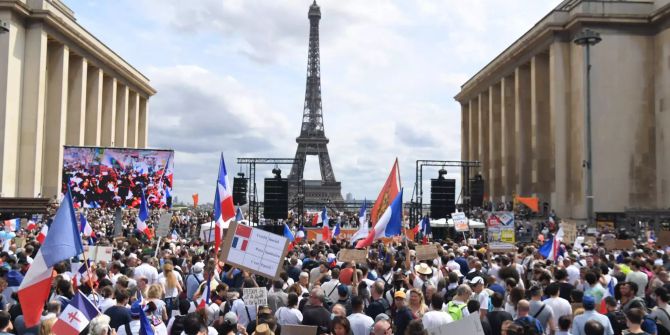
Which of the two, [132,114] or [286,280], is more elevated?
[132,114]

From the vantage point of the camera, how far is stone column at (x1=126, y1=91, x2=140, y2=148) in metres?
69.3

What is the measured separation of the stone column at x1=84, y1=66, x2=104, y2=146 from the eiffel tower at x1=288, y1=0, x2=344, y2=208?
45320 millimetres

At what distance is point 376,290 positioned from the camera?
9727 mm

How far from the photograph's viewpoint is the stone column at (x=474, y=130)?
67.8m

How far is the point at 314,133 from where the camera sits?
110 metres

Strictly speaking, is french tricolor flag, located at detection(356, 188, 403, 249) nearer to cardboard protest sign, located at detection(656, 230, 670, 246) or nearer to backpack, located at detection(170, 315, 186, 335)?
backpack, located at detection(170, 315, 186, 335)

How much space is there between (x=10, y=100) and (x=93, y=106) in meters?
13.0

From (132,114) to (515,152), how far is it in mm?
38840

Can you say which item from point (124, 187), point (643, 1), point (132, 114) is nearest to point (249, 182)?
point (124, 187)

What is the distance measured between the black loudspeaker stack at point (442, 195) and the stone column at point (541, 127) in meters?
17.1

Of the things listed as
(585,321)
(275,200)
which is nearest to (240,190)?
(275,200)

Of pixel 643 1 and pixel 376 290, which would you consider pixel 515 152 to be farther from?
pixel 376 290

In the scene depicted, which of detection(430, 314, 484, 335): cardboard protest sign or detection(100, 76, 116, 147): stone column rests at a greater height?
detection(100, 76, 116, 147): stone column

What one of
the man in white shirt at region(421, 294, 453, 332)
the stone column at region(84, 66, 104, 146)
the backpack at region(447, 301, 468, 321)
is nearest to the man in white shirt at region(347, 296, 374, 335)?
the man in white shirt at region(421, 294, 453, 332)
